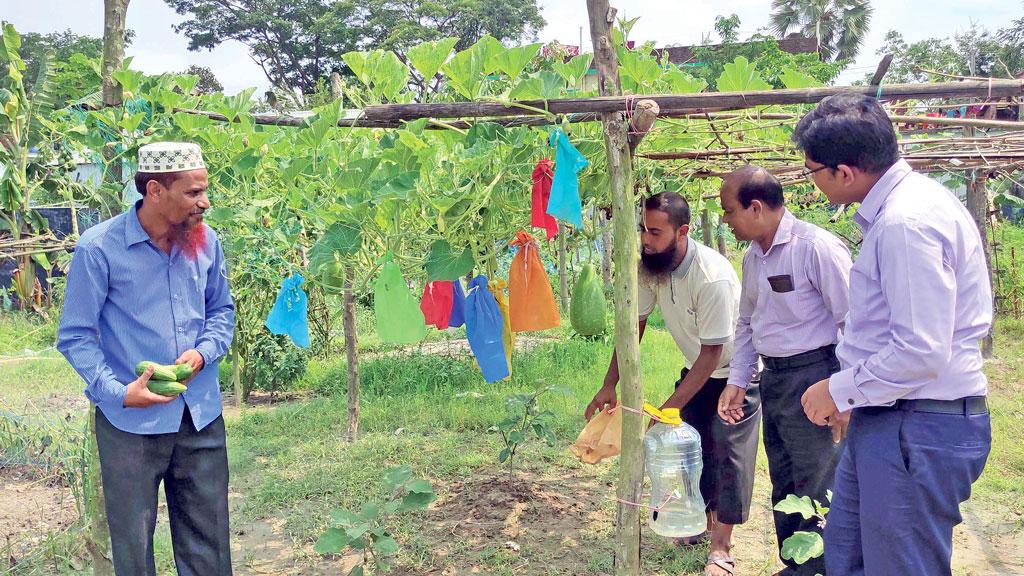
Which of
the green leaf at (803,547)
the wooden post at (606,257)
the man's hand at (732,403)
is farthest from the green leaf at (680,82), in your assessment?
the wooden post at (606,257)

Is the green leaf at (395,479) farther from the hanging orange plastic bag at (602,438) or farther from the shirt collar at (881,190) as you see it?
the shirt collar at (881,190)

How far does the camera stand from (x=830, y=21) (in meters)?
33.0

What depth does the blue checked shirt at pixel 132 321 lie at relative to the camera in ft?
8.04

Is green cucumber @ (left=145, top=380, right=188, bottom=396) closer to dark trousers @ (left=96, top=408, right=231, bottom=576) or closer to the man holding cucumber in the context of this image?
the man holding cucumber

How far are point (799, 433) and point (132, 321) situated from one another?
2508mm

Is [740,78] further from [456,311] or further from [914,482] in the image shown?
[456,311]

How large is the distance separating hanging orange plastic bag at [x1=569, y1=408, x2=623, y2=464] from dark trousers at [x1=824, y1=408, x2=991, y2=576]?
1285 mm

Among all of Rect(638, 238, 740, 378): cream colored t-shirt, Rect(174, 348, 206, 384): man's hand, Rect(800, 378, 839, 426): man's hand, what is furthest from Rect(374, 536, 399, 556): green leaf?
Rect(800, 378, 839, 426): man's hand

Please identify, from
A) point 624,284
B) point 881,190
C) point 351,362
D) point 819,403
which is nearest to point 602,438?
point 624,284

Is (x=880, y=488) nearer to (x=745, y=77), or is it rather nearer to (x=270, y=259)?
(x=745, y=77)

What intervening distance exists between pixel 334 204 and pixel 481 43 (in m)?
0.82

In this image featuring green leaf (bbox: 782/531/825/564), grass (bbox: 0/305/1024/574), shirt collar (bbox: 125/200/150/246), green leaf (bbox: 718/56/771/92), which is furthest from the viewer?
grass (bbox: 0/305/1024/574)

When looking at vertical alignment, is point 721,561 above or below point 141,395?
below

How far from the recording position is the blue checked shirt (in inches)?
96.4
